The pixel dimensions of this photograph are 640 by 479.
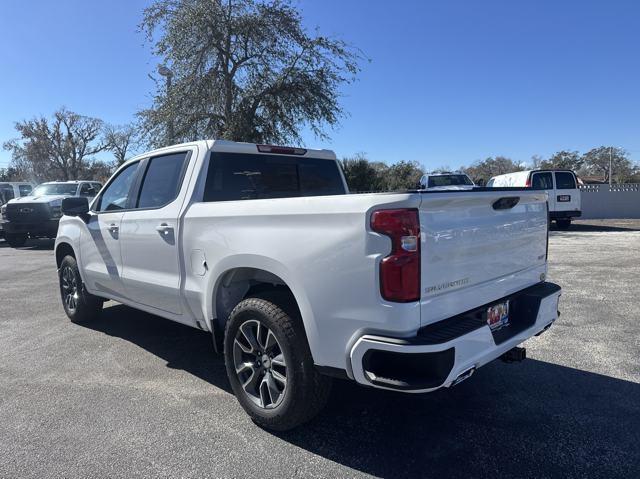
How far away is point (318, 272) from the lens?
2725 mm

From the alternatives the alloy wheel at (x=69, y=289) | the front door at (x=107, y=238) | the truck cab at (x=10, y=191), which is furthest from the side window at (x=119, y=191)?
the truck cab at (x=10, y=191)

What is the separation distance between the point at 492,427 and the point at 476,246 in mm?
1293

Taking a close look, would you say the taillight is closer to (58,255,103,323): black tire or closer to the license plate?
the license plate

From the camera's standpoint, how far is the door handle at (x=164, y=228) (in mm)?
3912

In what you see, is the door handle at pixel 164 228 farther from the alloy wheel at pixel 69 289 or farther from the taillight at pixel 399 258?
the alloy wheel at pixel 69 289

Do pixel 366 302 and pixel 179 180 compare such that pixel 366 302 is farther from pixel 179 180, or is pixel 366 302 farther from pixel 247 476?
pixel 179 180

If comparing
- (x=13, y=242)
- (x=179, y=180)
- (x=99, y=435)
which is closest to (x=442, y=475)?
(x=99, y=435)

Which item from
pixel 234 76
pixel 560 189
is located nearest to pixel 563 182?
pixel 560 189

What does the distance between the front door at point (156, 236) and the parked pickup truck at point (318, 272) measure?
0.02 metres

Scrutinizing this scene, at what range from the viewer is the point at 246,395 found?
3348 mm

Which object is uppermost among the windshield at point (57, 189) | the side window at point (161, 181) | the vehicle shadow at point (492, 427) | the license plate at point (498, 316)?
the windshield at point (57, 189)

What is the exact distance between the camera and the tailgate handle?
309 cm

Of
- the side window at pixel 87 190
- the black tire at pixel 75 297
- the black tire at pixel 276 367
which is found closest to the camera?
the black tire at pixel 276 367

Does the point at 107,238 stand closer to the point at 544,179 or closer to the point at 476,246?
the point at 476,246
